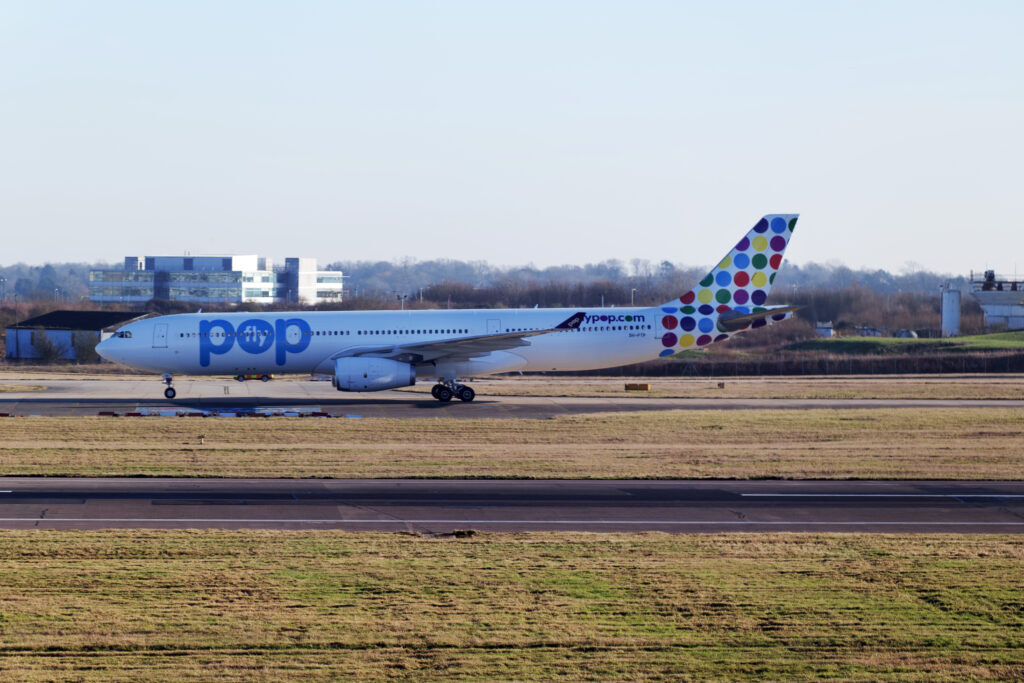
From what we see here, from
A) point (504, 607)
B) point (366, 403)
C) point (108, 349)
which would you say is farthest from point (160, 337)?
point (504, 607)

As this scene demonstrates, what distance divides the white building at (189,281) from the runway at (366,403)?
10762 cm

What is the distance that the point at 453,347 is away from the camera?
42531mm

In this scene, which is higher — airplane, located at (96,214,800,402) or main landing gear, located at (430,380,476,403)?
airplane, located at (96,214,800,402)

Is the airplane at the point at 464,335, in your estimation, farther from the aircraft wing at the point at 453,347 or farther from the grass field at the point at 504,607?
the grass field at the point at 504,607

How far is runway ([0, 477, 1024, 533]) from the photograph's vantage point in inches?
755

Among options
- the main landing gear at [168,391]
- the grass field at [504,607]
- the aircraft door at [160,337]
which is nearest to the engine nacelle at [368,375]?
the main landing gear at [168,391]

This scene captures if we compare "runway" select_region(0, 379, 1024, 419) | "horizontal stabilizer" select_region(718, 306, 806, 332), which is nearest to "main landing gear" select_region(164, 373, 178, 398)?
"runway" select_region(0, 379, 1024, 419)

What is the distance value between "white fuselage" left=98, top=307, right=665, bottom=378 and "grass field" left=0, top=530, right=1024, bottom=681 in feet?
84.0

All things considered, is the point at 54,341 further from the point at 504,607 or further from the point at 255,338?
the point at 504,607

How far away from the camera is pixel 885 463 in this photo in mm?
27109

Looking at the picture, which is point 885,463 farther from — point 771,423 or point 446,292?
point 446,292

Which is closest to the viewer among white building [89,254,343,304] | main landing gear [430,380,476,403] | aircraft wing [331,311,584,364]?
aircraft wing [331,311,584,364]

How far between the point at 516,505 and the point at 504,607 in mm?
7558

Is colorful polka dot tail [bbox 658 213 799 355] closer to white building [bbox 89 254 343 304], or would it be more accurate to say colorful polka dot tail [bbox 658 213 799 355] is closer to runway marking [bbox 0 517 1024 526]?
runway marking [bbox 0 517 1024 526]
